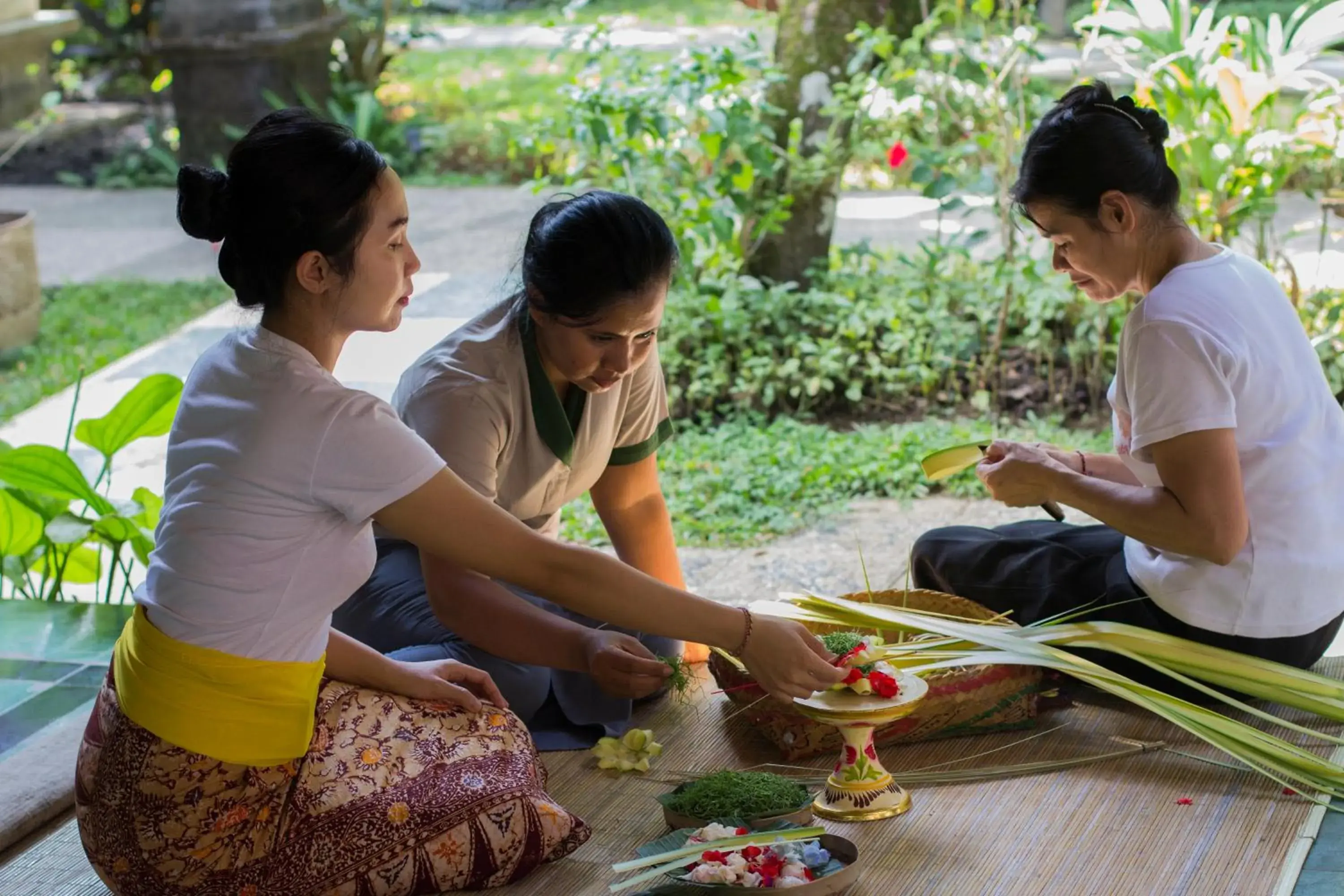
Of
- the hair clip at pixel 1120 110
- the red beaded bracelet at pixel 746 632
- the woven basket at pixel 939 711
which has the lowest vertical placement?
the woven basket at pixel 939 711

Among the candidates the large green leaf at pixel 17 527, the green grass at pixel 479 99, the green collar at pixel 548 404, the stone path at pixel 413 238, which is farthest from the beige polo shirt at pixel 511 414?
the green grass at pixel 479 99

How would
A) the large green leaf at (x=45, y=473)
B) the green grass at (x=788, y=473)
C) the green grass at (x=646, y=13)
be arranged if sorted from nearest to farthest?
the large green leaf at (x=45, y=473) → the green grass at (x=788, y=473) → the green grass at (x=646, y=13)

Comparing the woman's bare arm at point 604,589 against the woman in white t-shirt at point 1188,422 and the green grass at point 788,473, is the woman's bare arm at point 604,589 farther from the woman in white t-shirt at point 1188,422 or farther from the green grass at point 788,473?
the green grass at point 788,473

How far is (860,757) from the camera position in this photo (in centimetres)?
244

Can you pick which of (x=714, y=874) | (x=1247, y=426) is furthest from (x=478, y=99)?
(x=714, y=874)

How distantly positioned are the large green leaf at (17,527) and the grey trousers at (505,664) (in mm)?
1045

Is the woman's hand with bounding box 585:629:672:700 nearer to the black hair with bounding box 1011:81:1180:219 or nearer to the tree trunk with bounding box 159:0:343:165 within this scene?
the black hair with bounding box 1011:81:1180:219

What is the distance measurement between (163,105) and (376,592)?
8.20 m

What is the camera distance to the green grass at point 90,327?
5.73 meters

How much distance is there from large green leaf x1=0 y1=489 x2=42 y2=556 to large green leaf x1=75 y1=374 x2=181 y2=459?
11.0 inches

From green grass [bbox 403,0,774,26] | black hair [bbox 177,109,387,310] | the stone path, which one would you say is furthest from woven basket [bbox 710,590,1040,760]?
green grass [bbox 403,0,774,26]

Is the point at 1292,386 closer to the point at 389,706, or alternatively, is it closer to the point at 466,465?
the point at 466,465

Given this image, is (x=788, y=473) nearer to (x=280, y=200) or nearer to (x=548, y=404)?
(x=548, y=404)

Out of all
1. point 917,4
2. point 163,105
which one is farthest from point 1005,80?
point 163,105
